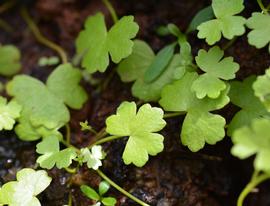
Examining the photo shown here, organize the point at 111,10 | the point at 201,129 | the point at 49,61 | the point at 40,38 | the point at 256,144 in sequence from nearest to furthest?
1. the point at 256,144
2. the point at 201,129
3. the point at 111,10
4. the point at 49,61
5. the point at 40,38

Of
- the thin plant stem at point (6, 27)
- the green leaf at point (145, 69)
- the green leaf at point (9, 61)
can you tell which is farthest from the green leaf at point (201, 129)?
the thin plant stem at point (6, 27)

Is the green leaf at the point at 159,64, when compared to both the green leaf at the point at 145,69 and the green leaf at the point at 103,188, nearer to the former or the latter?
the green leaf at the point at 145,69

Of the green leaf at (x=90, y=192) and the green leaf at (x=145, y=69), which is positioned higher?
the green leaf at (x=145, y=69)

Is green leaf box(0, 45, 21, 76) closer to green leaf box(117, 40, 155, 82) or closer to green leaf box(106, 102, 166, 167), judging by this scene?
green leaf box(117, 40, 155, 82)

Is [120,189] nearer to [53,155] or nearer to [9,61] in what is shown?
[53,155]

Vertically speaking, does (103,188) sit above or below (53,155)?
below

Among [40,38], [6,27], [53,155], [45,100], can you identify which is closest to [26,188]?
[53,155]

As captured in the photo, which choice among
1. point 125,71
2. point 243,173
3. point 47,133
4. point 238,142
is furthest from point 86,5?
point 238,142
